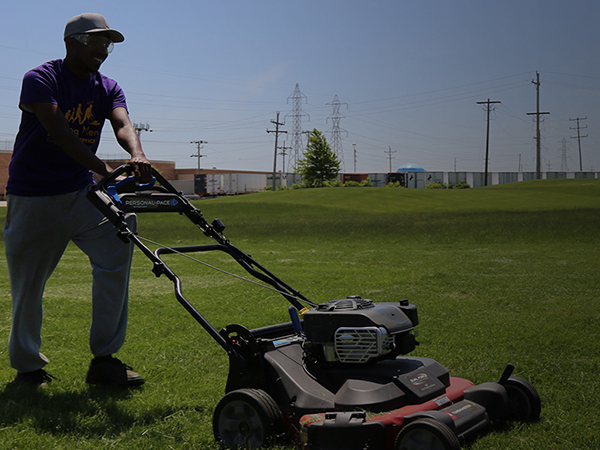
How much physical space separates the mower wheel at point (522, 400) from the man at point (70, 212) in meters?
2.16

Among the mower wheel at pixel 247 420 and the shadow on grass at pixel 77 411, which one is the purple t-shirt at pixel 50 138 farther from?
the mower wheel at pixel 247 420

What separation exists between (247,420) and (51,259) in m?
1.72

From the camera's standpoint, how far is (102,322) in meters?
3.66

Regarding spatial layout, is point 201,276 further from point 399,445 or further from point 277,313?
point 399,445

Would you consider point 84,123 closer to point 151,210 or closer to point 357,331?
point 151,210

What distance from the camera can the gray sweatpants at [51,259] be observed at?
3.59 metres

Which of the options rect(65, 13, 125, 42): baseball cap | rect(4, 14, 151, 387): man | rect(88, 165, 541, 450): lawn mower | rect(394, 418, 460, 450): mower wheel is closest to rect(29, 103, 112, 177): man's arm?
rect(4, 14, 151, 387): man

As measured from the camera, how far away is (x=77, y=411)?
3.27 m

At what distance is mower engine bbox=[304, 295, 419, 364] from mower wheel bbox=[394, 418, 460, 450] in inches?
15.4

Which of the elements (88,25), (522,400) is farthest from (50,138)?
(522,400)

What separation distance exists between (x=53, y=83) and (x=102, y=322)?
1428mm

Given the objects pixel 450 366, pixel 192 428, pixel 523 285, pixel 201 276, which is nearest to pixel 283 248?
pixel 201 276

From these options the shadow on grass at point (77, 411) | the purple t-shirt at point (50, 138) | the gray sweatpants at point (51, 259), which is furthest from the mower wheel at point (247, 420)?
the purple t-shirt at point (50, 138)

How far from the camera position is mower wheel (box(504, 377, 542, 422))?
297 centimetres
